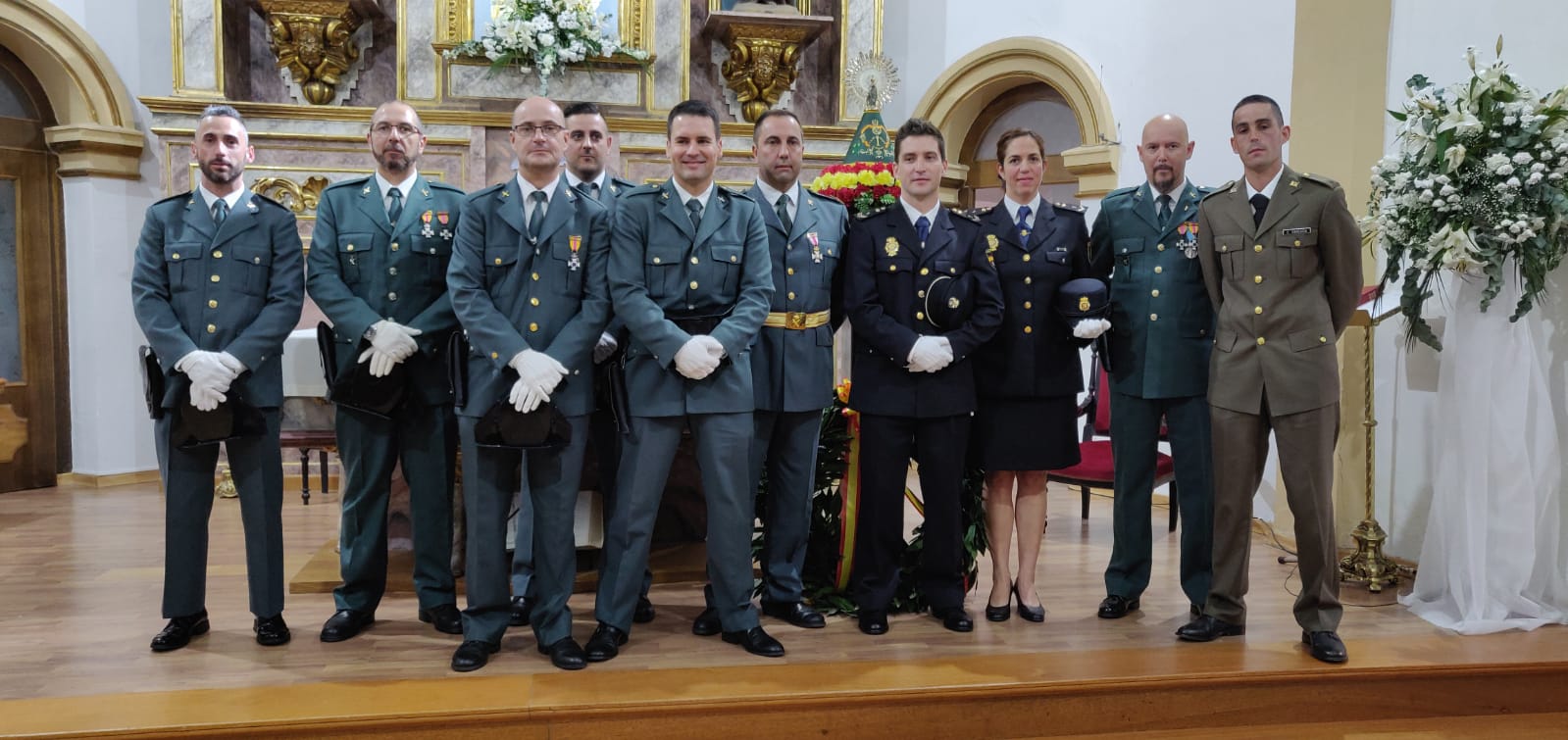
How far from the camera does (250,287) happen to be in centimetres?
313

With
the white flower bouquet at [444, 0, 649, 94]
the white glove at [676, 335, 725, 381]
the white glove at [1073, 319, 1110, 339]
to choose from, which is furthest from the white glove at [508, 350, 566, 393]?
the white flower bouquet at [444, 0, 649, 94]

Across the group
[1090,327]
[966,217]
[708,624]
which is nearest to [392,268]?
[708,624]

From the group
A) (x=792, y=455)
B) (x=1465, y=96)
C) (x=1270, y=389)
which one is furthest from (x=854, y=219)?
(x=1465, y=96)

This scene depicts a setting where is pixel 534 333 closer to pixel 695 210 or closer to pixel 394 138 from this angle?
pixel 695 210

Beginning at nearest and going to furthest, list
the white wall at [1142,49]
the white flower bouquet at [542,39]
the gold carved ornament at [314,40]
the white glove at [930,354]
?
1. the white glove at [930,354]
2. the white wall at [1142,49]
3. the gold carved ornament at [314,40]
4. the white flower bouquet at [542,39]

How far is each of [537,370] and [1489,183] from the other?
3.02 m

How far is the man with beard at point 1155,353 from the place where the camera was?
11.0 ft

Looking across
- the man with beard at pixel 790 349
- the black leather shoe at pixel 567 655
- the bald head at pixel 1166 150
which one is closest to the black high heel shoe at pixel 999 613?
the man with beard at pixel 790 349

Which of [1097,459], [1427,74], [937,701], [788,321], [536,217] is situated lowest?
[937,701]

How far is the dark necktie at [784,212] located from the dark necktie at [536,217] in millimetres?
708

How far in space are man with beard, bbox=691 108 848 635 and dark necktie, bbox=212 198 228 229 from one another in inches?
61.2

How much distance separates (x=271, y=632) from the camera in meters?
3.19

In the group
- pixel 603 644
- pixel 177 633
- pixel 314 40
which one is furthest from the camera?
pixel 314 40

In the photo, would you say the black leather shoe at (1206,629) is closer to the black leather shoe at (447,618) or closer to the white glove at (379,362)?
the black leather shoe at (447,618)
